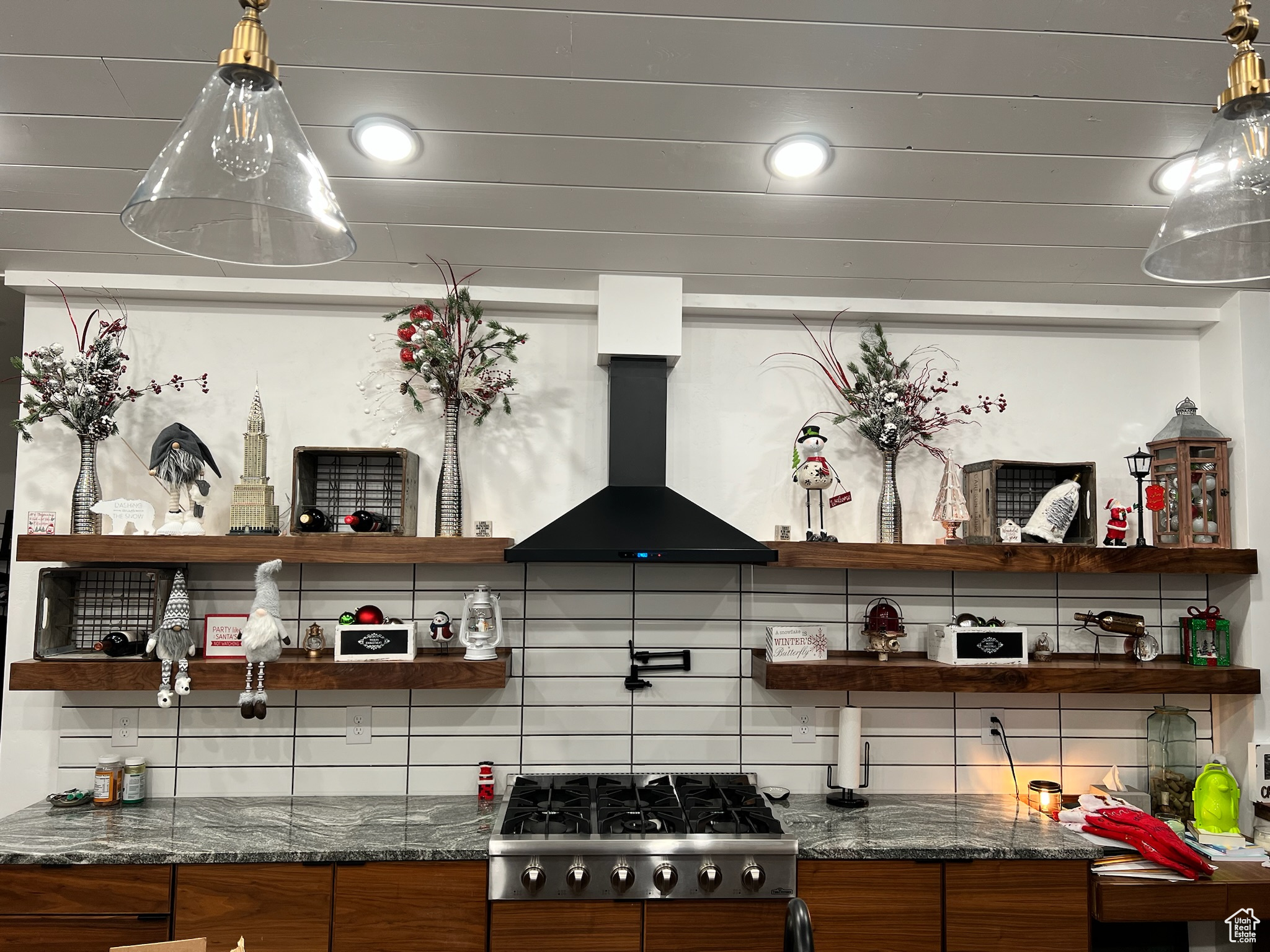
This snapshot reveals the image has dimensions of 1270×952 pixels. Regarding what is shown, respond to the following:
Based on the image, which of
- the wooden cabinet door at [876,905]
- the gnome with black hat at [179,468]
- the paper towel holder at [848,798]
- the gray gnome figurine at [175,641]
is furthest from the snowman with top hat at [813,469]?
the gray gnome figurine at [175,641]

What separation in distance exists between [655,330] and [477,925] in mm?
1951

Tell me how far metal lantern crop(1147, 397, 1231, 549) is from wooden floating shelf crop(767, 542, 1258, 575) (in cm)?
18

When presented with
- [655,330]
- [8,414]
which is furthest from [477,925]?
[8,414]

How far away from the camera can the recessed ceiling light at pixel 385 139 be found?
1983 millimetres

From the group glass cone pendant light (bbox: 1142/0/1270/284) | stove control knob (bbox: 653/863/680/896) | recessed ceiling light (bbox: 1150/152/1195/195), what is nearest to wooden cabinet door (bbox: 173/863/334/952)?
stove control knob (bbox: 653/863/680/896)

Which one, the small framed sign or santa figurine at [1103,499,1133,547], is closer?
the small framed sign

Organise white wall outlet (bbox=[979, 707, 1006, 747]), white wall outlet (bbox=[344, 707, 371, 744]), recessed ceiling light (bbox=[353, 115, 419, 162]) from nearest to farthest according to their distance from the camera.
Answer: recessed ceiling light (bbox=[353, 115, 419, 162]) → white wall outlet (bbox=[344, 707, 371, 744]) → white wall outlet (bbox=[979, 707, 1006, 747])

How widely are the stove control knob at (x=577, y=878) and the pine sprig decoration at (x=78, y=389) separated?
2078 millimetres

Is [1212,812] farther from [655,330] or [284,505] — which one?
[284,505]

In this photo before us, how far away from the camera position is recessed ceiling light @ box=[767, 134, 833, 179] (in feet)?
6.77

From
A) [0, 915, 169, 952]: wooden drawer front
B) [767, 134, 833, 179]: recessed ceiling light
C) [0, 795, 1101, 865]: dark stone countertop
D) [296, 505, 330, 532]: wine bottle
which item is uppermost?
[767, 134, 833, 179]: recessed ceiling light

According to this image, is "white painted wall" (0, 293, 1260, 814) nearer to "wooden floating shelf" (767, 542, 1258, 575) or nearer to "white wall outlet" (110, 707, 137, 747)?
"white wall outlet" (110, 707, 137, 747)

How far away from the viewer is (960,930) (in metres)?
2.54

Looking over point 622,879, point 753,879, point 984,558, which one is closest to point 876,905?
point 753,879
